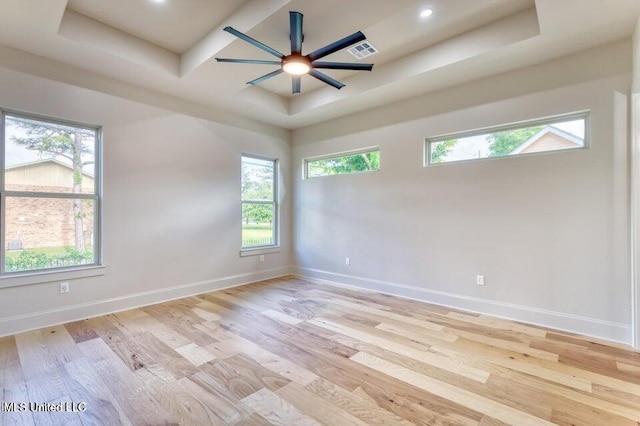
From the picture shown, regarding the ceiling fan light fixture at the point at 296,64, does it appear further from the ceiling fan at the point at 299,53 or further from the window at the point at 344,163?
the window at the point at 344,163

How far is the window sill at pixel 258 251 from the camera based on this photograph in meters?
5.11

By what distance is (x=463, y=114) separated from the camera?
3.78 metres

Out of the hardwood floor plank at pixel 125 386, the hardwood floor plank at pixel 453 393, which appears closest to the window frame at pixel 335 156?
the hardwood floor plank at pixel 453 393

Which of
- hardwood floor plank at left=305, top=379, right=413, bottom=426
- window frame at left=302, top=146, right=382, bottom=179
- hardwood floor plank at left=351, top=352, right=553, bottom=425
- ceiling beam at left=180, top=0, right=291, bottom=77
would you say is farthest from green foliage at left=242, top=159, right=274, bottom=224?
hardwood floor plank at left=305, top=379, right=413, bottom=426

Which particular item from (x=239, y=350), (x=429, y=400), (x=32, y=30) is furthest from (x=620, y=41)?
(x=32, y=30)

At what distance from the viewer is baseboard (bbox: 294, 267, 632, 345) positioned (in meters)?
2.90

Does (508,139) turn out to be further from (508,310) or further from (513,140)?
(508,310)

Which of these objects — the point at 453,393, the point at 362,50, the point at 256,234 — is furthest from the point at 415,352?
the point at 256,234

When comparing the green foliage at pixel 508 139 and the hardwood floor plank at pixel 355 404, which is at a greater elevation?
the green foliage at pixel 508 139

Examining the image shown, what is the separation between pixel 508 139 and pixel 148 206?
4.65 metres

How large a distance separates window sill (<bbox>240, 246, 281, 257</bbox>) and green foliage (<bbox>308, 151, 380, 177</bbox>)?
1587 millimetres

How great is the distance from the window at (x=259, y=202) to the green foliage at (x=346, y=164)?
0.81 meters

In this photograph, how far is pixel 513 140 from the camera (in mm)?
3496

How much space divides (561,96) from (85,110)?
532 cm
